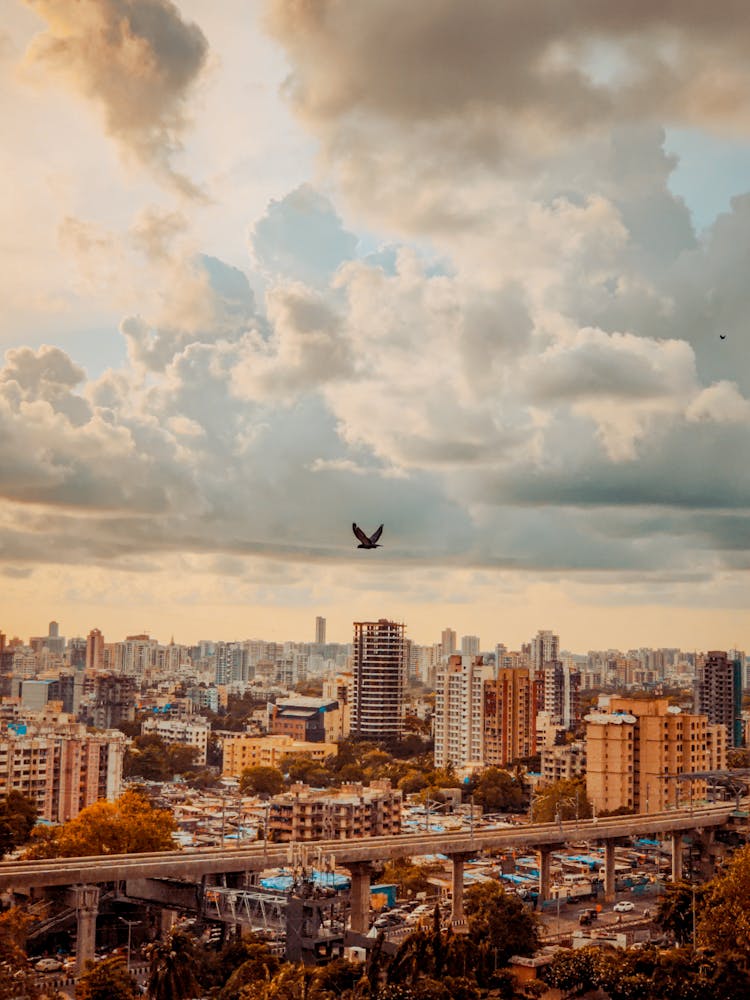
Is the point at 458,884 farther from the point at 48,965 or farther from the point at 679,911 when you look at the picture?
the point at 48,965

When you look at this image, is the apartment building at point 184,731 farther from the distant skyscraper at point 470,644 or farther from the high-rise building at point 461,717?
the distant skyscraper at point 470,644

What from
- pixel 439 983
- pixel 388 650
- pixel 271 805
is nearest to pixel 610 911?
pixel 271 805

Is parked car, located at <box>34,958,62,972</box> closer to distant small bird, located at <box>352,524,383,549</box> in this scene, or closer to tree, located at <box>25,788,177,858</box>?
tree, located at <box>25,788,177,858</box>

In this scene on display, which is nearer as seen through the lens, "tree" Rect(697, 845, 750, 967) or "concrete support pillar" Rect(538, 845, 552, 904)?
"tree" Rect(697, 845, 750, 967)

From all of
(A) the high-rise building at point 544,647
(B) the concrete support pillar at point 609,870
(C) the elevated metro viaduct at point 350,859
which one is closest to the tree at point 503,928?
(C) the elevated metro viaduct at point 350,859

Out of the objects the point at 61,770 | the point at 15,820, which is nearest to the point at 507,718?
the point at 61,770

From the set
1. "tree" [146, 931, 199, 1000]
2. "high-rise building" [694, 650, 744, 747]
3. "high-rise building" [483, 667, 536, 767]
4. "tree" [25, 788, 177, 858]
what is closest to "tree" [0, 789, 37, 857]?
"tree" [25, 788, 177, 858]
